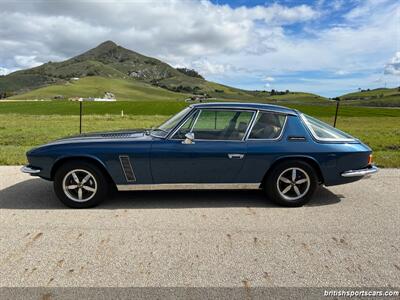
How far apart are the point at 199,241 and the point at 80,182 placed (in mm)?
1870

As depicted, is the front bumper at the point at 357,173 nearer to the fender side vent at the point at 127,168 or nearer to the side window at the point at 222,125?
the side window at the point at 222,125

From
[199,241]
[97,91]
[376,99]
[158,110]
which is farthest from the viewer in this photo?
[97,91]

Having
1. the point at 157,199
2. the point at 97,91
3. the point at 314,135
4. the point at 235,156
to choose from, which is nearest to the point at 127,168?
the point at 157,199

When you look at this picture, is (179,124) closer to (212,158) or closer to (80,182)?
(212,158)

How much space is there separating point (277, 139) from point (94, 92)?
14516cm

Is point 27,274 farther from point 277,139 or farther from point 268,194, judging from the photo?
point 277,139

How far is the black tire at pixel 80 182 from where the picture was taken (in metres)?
4.25

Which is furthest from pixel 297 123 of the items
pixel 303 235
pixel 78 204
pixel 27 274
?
pixel 27 274

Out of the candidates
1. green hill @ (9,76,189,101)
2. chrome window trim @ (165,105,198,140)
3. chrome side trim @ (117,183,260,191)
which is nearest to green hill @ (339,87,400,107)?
chrome side trim @ (117,183,260,191)

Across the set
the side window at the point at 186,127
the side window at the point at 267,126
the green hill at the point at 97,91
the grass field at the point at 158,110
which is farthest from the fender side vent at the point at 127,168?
the green hill at the point at 97,91

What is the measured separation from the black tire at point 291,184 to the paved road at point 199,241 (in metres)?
0.13

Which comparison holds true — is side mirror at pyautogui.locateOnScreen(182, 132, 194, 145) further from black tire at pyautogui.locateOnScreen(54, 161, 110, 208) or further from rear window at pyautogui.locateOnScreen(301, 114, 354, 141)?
rear window at pyautogui.locateOnScreen(301, 114, 354, 141)

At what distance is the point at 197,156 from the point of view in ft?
13.9

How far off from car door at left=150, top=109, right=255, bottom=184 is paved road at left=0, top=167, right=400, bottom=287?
1.38ft
